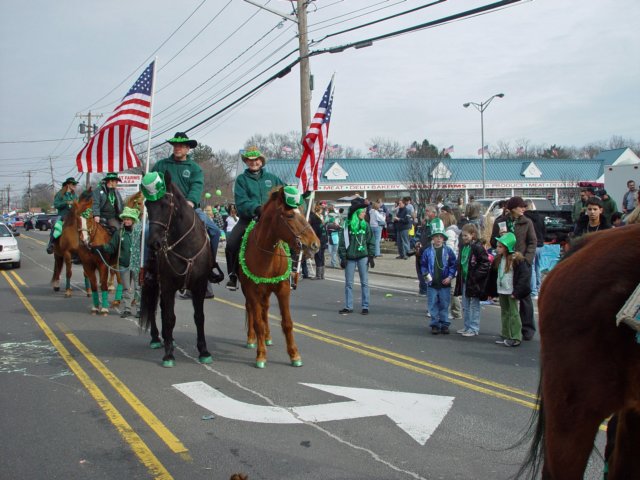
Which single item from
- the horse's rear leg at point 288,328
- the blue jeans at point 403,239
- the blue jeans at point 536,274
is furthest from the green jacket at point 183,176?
the blue jeans at point 403,239

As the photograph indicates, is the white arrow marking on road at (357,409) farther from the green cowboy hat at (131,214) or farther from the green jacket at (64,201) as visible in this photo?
the green jacket at (64,201)

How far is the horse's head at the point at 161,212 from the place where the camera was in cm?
745

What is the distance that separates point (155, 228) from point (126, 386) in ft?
6.21

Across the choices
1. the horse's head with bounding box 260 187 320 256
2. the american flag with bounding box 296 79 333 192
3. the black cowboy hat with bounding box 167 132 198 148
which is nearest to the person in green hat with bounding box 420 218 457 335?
the american flag with bounding box 296 79 333 192

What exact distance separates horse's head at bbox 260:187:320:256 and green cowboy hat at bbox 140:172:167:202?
137 centimetres

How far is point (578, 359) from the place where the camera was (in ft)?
9.52

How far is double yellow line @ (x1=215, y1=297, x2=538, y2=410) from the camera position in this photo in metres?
6.39

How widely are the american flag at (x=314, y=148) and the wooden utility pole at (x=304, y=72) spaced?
9153mm

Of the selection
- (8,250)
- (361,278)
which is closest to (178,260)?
(361,278)

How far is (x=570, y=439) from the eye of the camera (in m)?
2.91

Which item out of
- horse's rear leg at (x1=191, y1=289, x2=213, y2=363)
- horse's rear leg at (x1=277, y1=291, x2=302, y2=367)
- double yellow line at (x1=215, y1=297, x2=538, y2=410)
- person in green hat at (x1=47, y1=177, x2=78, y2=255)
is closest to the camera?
double yellow line at (x1=215, y1=297, x2=538, y2=410)

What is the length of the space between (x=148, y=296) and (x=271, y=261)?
2.23 meters

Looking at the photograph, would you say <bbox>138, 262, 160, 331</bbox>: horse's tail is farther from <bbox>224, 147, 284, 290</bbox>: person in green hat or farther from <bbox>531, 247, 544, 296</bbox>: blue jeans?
<bbox>531, 247, 544, 296</bbox>: blue jeans

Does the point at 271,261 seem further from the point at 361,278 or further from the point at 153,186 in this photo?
the point at 361,278
